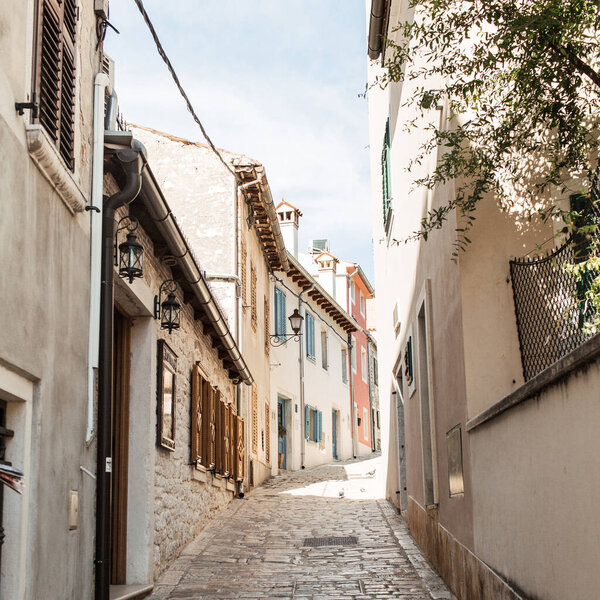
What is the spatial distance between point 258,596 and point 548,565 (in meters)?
4.11

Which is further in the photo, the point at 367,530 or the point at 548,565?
the point at 367,530

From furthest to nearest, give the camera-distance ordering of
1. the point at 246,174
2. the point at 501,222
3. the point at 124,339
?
the point at 246,174, the point at 124,339, the point at 501,222

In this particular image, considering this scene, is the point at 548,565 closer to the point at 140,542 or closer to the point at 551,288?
the point at 551,288

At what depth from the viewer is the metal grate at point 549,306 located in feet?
18.1

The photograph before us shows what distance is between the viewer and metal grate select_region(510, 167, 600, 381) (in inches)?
217

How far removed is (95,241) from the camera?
634 cm

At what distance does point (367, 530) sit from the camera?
11.7 m

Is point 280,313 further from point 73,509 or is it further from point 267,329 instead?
point 73,509

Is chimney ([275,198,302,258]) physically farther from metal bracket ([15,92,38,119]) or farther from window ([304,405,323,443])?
metal bracket ([15,92,38,119])

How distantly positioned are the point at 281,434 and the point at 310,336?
4222mm

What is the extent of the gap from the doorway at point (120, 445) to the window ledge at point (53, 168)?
2.50 m

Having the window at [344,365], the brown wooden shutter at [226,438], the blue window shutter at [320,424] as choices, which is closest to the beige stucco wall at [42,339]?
the brown wooden shutter at [226,438]

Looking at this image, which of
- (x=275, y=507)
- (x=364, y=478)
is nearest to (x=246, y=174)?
(x=275, y=507)

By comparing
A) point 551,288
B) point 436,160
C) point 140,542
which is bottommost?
point 140,542
